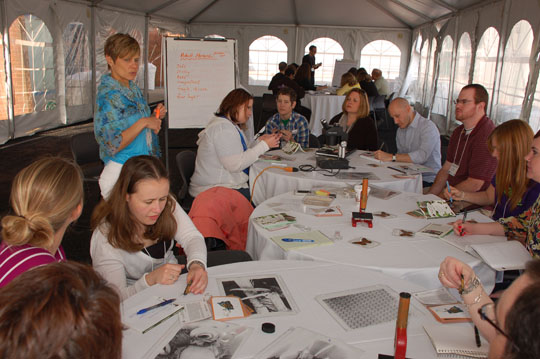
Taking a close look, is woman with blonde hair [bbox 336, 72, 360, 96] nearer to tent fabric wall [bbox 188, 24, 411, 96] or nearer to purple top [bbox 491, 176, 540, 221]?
purple top [bbox 491, 176, 540, 221]

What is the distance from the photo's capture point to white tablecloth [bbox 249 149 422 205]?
11.1 ft

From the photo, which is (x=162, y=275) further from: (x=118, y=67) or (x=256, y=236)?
(x=118, y=67)

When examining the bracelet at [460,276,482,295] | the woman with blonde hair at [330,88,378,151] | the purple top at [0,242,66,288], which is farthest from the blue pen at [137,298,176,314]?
the woman with blonde hair at [330,88,378,151]

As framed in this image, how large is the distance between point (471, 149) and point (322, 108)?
606 centimetres

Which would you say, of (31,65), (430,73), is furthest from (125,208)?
(430,73)

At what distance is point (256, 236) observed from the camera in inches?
92.8

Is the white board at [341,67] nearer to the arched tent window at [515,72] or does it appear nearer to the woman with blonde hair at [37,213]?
the arched tent window at [515,72]

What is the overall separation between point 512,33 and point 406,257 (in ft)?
21.8

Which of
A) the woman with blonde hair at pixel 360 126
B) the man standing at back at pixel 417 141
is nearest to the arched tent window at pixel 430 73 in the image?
the woman with blonde hair at pixel 360 126

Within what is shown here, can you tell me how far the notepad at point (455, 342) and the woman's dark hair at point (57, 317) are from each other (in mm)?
963

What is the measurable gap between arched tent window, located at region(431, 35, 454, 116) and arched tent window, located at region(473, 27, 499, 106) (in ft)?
5.83

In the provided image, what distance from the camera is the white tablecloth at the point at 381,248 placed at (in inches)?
75.5

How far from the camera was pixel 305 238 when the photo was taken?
218 centimetres

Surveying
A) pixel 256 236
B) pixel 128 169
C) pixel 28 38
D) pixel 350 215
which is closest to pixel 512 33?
pixel 350 215
